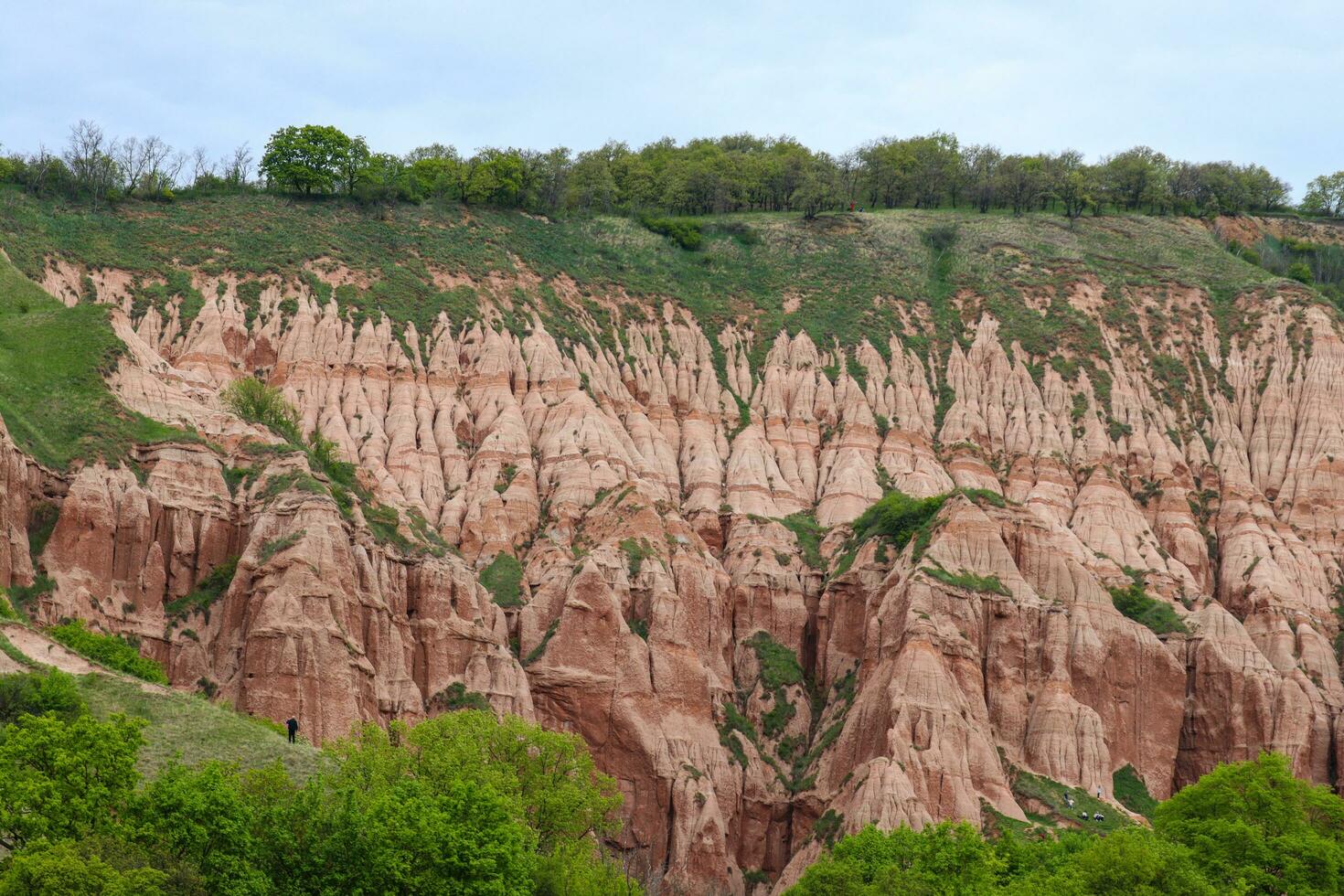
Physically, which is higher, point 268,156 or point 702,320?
point 268,156

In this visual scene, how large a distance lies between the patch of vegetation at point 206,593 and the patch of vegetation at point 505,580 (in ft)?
52.7

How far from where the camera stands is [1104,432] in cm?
12762

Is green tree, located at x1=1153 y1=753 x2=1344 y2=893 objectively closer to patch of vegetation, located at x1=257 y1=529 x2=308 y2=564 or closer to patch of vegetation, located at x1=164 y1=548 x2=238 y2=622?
patch of vegetation, located at x1=257 y1=529 x2=308 y2=564

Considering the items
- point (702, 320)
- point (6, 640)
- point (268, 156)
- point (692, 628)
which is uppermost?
point (268, 156)

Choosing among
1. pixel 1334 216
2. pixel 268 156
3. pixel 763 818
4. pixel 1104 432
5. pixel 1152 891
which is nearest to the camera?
pixel 1152 891

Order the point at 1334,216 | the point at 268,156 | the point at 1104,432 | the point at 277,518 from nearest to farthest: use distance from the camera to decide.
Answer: the point at 277,518 → the point at 1104,432 → the point at 268,156 → the point at 1334,216

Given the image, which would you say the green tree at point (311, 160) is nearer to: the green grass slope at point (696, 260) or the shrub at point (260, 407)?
the green grass slope at point (696, 260)

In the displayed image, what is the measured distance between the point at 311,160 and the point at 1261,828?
94.4 metres

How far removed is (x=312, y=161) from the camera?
138375 mm

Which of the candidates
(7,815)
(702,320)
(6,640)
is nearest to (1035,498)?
(702,320)

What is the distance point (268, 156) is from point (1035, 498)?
61278mm

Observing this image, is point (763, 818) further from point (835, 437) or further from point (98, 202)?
point (98, 202)

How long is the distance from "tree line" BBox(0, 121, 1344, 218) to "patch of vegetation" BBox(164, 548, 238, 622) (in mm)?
53343

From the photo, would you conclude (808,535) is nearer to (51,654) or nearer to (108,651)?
(108,651)
